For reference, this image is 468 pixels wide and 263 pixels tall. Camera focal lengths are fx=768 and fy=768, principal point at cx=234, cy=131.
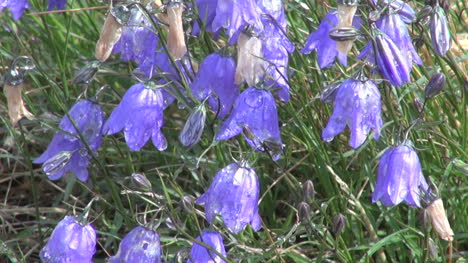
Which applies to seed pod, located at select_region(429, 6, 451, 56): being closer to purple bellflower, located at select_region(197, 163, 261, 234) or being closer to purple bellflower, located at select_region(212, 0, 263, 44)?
purple bellflower, located at select_region(212, 0, 263, 44)

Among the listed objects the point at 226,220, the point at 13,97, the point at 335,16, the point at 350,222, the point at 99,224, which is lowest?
the point at 99,224

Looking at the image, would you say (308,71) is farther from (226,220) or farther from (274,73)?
(226,220)

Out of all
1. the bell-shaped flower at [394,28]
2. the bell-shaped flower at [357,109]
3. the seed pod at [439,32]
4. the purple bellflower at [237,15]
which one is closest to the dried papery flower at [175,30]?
the purple bellflower at [237,15]

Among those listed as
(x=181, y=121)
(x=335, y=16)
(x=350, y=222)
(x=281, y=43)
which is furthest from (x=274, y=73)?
(x=181, y=121)

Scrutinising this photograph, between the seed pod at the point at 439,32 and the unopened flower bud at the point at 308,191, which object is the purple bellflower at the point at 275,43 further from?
the seed pod at the point at 439,32

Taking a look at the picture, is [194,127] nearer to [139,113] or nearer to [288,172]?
[139,113]

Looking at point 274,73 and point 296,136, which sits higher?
point 274,73

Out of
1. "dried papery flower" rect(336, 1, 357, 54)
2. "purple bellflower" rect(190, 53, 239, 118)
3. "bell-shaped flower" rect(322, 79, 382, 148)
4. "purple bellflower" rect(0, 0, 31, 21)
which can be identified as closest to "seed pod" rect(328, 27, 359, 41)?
"dried papery flower" rect(336, 1, 357, 54)
